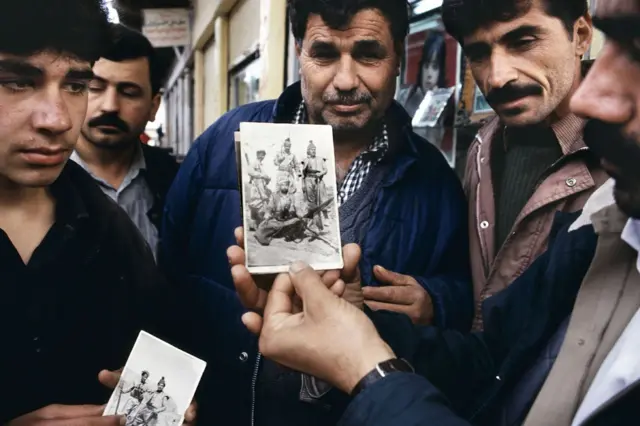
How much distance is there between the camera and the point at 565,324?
31.7 inches

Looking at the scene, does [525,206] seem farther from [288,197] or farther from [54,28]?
[54,28]

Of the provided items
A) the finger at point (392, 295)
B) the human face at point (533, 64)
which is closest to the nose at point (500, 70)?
the human face at point (533, 64)

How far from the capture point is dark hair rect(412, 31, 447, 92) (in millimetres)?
1218

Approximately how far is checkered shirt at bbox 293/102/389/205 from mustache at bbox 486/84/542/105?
280 millimetres

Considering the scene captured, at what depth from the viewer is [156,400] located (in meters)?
0.99

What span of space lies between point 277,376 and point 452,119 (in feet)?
2.35

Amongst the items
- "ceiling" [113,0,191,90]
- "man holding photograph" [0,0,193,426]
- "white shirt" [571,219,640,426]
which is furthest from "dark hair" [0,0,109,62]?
"white shirt" [571,219,640,426]

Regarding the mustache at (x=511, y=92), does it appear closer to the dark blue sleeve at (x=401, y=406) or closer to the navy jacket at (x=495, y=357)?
the navy jacket at (x=495, y=357)

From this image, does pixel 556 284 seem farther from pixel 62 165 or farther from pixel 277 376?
pixel 62 165

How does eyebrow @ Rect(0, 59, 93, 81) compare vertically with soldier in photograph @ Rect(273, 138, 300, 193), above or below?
above

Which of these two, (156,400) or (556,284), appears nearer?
(556,284)

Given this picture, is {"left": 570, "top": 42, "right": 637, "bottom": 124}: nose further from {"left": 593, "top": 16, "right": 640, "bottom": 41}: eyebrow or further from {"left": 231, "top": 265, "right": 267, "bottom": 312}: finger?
{"left": 231, "top": 265, "right": 267, "bottom": 312}: finger

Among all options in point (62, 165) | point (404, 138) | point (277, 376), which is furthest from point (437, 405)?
point (62, 165)

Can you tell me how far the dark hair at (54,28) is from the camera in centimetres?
89
